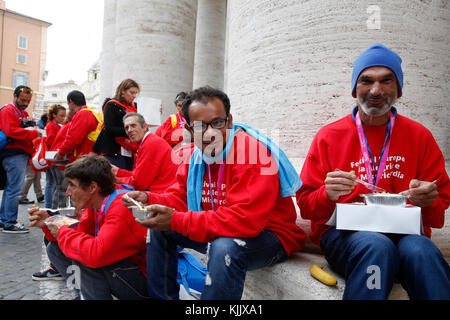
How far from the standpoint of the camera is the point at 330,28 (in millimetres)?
2652

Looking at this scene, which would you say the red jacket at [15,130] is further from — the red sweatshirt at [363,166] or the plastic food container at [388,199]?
the plastic food container at [388,199]

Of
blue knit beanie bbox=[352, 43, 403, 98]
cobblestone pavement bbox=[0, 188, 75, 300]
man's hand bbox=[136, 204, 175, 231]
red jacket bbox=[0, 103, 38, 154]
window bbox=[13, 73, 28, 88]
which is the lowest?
cobblestone pavement bbox=[0, 188, 75, 300]

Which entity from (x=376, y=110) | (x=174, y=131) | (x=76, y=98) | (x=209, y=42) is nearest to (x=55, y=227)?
(x=376, y=110)

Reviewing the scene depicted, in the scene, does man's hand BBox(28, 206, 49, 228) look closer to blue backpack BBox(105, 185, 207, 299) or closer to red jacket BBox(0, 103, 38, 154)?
blue backpack BBox(105, 185, 207, 299)

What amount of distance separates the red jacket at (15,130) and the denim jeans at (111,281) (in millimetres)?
3206

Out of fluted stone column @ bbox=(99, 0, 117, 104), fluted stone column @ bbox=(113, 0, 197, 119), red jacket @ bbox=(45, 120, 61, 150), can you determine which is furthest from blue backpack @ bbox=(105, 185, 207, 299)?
fluted stone column @ bbox=(99, 0, 117, 104)

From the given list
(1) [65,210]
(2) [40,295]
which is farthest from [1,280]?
(1) [65,210]

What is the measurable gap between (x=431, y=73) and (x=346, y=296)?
1.92 m

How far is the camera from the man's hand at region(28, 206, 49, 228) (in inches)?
90.4

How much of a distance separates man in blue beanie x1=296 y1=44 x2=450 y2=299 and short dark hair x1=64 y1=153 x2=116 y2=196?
1231 millimetres

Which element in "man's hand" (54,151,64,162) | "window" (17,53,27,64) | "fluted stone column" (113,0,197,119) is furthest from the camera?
"window" (17,53,27,64)

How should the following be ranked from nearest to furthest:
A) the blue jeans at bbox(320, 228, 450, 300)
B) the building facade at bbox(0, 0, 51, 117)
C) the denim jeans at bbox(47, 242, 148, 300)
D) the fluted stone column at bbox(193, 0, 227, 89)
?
1. the blue jeans at bbox(320, 228, 450, 300)
2. the denim jeans at bbox(47, 242, 148, 300)
3. the fluted stone column at bbox(193, 0, 227, 89)
4. the building facade at bbox(0, 0, 51, 117)

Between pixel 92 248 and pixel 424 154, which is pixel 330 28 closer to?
pixel 424 154

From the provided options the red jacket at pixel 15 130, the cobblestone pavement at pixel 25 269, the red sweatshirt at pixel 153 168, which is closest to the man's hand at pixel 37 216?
the cobblestone pavement at pixel 25 269
